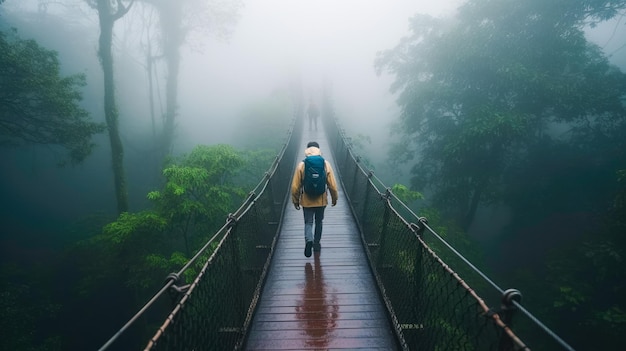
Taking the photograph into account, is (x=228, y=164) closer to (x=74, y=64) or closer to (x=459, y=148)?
(x=459, y=148)

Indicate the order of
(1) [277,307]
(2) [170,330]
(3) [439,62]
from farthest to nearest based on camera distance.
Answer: (3) [439,62], (1) [277,307], (2) [170,330]

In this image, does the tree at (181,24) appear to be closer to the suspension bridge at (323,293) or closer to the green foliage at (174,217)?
the green foliage at (174,217)

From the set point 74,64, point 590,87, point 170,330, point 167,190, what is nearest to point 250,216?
point 170,330

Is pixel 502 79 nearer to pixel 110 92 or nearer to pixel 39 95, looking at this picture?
pixel 110 92

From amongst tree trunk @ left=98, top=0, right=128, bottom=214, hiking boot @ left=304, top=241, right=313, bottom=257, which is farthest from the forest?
hiking boot @ left=304, top=241, right=313, bottom=257

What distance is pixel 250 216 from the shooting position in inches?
140

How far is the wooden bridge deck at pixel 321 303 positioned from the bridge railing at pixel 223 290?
7.4 inches

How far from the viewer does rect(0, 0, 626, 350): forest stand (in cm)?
746

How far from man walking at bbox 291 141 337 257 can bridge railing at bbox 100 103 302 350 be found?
20.9 inches

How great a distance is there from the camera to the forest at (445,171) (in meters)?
7.46

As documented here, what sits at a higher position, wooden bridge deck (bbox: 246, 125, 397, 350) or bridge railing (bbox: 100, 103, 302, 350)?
bridge railing (bbox: 100, 103, 302, 350)

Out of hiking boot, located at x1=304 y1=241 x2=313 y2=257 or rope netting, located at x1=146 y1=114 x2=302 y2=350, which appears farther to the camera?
hiking boot, located at x1=304 y1=241 x2=313 y2=257

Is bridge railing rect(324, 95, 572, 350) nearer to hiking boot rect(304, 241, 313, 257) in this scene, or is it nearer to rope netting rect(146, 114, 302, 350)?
hiking boot rect(304, 241, 313, 257)

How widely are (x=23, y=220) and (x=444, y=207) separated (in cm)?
1996
